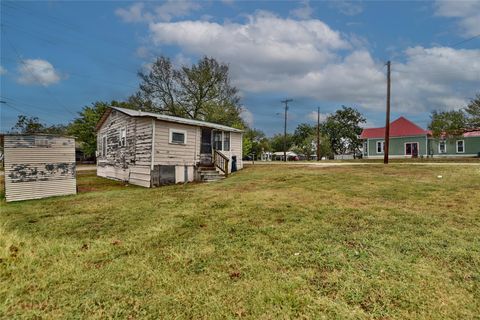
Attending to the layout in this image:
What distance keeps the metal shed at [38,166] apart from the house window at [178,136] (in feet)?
16.1

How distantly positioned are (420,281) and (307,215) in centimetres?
302

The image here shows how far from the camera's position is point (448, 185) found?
909 cm

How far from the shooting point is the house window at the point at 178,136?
1477 centimetres

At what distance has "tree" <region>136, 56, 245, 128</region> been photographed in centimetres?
3516

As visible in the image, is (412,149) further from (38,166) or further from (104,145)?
(38,166)

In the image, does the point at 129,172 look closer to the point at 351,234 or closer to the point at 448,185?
Answer: the point at 351,234

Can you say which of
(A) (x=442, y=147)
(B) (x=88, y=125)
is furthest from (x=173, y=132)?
(A) (x=442, y=147)

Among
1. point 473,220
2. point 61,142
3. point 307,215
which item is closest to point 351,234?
point 307,215

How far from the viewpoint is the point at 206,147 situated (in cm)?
1725

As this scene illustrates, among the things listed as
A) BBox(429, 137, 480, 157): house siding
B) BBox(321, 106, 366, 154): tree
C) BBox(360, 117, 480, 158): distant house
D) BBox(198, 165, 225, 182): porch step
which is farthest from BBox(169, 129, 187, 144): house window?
BBox(321, 106, 366, 154): tree

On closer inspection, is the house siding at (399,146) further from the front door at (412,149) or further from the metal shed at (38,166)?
the metal shed at (38,166)

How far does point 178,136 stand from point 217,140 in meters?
3.38

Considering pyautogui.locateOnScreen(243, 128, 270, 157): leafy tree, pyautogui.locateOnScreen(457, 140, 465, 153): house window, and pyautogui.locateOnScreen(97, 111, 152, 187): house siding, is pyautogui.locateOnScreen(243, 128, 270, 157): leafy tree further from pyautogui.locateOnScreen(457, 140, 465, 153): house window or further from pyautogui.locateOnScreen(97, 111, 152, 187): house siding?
pyautogui.locateOnScreen(97, 111, 152, 187): house siding

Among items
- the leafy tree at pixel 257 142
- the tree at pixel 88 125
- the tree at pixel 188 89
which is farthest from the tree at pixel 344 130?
the tree at pixel 88 125
